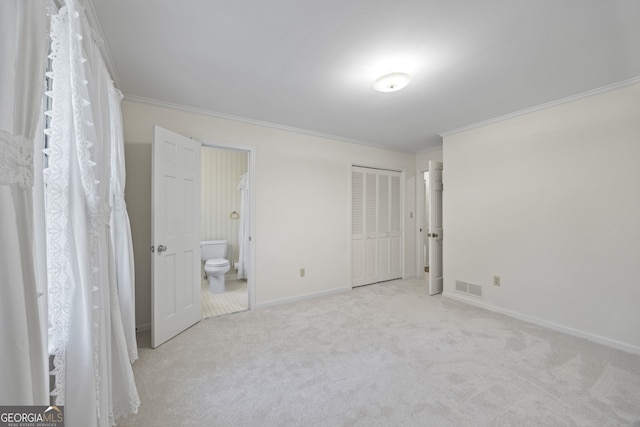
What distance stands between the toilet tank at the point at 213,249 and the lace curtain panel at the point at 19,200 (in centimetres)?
377

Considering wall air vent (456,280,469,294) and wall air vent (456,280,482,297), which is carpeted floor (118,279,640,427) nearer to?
wall air vent (456,280,482,297)

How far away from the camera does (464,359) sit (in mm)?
2125

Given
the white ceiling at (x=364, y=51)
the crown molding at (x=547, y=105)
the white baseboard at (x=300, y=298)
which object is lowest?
the white baseboard at (x=300, y=298)

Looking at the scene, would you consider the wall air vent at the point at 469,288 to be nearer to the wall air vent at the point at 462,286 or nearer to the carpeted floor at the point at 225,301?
the wall air vent at the point at 462,286

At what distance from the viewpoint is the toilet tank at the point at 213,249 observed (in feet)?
14.6

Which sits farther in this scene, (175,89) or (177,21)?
(175,89)

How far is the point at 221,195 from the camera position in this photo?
4945 millimetres

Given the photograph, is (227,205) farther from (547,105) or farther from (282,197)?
(547,105)

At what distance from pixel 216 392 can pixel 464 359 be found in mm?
1963

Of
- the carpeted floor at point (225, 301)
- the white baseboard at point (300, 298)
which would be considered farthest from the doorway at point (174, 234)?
the white baseboard at point (300, 298)

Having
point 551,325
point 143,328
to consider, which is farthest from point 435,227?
point 143,328

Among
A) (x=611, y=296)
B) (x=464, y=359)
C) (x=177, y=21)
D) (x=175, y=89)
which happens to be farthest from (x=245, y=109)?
(x=611, y=296)

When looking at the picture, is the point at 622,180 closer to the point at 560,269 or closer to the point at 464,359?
the point at 560,269

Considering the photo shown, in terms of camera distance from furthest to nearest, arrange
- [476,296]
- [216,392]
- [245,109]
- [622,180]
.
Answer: [476,296] < [245,109] < [622,180] < [216,392]
